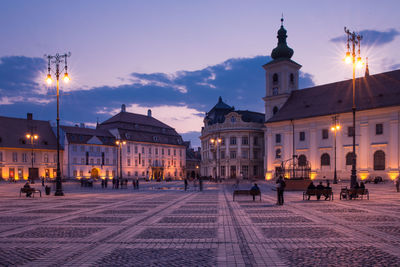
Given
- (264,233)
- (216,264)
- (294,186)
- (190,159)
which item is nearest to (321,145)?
(294,186)

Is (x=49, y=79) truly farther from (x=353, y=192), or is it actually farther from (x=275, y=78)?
(x=275, y=78)

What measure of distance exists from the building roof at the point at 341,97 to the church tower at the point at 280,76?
2079 mm

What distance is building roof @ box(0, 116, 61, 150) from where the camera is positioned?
64.4 metres

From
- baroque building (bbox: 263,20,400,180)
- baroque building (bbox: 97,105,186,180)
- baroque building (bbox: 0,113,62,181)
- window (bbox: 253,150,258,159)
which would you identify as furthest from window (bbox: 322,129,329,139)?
baroque building (bbox: 0,113,62,181)

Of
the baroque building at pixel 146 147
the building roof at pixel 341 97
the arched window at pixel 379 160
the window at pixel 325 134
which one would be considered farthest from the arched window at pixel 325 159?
the baroque building at pixel 146 147

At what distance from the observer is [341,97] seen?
59.2 metres

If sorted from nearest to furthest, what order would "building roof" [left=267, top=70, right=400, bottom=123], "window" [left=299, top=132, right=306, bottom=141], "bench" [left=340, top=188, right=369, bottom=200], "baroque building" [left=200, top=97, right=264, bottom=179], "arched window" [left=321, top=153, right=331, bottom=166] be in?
"bench" [left=340, top=188, right=369, bottom=200]
"building roof" [left=267, top=70, right=400, bottom=123]
"arched window" [left=321, top=153, right=331, bottom=166]
"window" [left=299, top=132, right=306, bottom=141]
"baroque building" [left=200, top=97, right=264, bottom=179]

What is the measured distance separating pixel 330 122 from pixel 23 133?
189ft

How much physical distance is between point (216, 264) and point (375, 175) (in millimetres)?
51152

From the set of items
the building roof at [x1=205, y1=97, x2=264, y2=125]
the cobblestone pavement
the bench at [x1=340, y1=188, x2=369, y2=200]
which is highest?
the building roof at [x1=205, y1=97, x2=264, y2=125]

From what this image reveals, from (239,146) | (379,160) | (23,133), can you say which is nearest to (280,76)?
(239,146)

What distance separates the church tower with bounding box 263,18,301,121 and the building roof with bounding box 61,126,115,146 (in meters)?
36.3

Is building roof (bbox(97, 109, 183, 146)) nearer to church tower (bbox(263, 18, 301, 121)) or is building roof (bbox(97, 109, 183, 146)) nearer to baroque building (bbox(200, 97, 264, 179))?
baroque building (bbox(200, 97, 264, 179))

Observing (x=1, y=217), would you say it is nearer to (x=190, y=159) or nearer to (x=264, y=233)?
(x=264, y=233)
